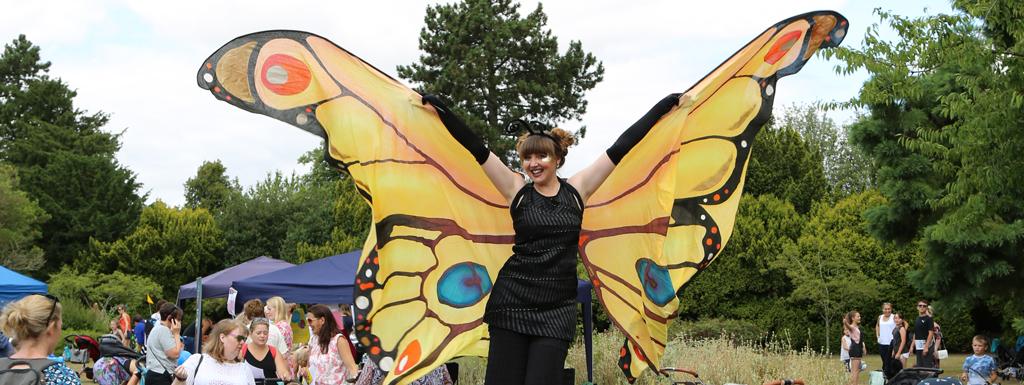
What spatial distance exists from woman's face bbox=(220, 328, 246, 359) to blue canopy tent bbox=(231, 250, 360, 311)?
7.00 m

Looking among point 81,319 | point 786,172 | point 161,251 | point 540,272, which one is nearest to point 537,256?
point 540,272

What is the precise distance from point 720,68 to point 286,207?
5102 centimetres

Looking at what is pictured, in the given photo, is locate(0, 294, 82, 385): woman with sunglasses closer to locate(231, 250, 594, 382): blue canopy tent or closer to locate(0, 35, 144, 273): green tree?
locate(231, 250, 594, 382): blue canopy tent

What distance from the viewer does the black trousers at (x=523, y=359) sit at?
4.43 m

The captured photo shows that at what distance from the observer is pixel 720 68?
5.59 m

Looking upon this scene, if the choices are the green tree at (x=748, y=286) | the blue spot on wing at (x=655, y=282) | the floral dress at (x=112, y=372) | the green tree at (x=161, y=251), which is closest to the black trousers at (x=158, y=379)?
the floral dress at (x=112, y=372)

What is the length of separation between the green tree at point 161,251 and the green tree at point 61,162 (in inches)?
92.8

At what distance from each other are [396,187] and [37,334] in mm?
1742

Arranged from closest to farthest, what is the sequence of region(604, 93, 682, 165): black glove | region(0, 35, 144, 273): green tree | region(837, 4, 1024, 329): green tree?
region(604, 93, 682, 165): black glove
region(837, 4, 1024, 329): green tree
region(0, 35, 144, 273): green tree

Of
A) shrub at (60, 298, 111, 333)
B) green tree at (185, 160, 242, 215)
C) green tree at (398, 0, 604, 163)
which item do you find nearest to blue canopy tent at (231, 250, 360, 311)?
shrub at (60, 298, 111, 333)

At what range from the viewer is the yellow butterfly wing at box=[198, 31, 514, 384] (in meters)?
5.09

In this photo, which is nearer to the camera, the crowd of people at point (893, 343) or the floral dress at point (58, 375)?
the floral dress at point (58, 375)

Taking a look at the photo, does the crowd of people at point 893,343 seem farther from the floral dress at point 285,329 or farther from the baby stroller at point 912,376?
the floral dress at point 285,329

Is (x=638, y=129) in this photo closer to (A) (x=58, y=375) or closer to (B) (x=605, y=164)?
(B) (x=605, y=164)
